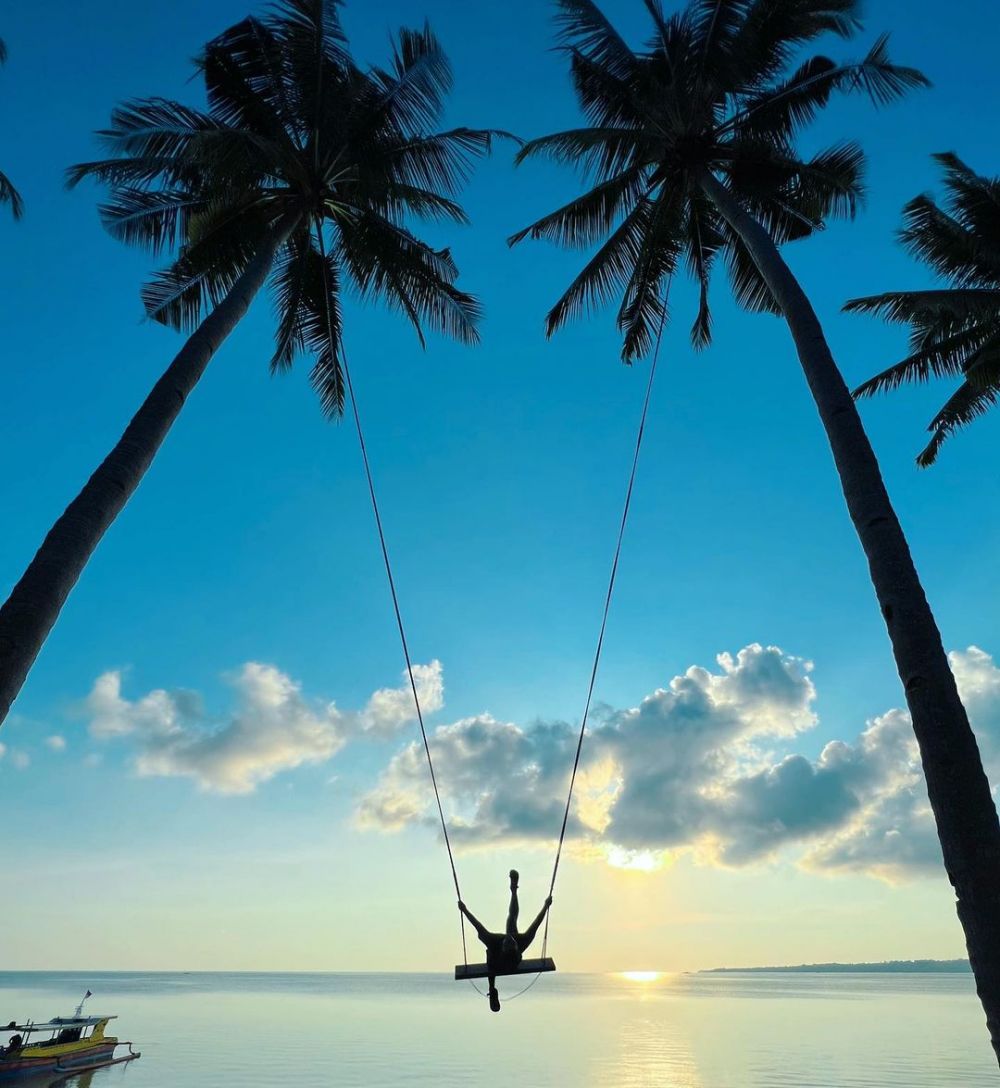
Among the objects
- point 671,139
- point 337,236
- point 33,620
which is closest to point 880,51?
point 671,139

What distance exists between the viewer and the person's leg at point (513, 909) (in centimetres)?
945

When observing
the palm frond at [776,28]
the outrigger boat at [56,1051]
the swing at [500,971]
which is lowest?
the outrigger boat at [56,1051]

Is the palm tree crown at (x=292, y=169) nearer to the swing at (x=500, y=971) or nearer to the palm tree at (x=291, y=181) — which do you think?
the palm tree at (x=291, y=181)

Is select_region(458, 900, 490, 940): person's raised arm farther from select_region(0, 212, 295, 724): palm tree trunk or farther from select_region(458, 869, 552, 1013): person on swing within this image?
select_region(0, 212, 295, 724): palm tree trunk

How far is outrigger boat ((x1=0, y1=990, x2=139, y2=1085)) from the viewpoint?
30.4 meters

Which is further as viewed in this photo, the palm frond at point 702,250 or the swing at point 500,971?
the palm frond at point 702,250

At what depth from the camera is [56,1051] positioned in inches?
1302

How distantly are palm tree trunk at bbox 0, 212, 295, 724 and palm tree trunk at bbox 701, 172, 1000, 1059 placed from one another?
5.44 meters

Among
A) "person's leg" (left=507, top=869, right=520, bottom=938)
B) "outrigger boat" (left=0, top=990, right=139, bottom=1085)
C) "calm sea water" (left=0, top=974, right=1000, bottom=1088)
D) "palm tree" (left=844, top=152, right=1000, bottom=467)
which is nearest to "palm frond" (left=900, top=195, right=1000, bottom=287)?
"palm tree" (left=844, top=152, right=1000, bottom=467)

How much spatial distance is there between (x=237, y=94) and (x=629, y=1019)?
68837 mm

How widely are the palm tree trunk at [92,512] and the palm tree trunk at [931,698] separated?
544cm

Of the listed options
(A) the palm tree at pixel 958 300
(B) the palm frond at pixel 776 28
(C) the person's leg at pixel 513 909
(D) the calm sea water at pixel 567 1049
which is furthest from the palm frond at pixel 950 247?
(D) the calm sea water at pixel 567 1049

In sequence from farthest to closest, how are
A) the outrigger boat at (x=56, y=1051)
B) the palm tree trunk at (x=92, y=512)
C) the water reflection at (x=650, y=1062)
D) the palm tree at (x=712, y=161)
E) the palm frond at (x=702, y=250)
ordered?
the water reflection at (x=650, y=1062)
the outrigger boat at (x=56, y=1051)
the palm frond at (x=702, y=250)
the palm tree at (x=712, y=161)
the palm tree trunk at (x=92, y=512)

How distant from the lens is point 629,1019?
64875 millimetres
